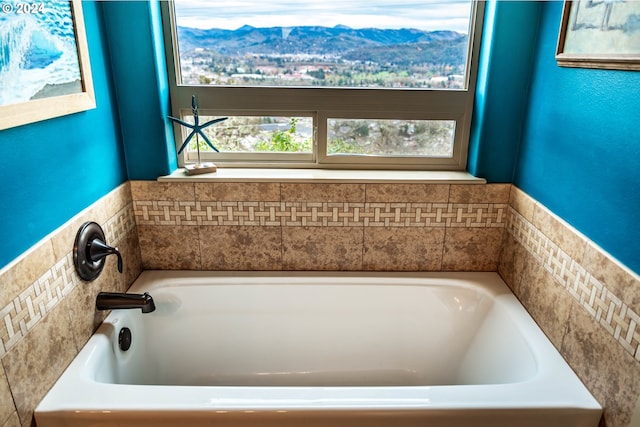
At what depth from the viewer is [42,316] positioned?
135cm

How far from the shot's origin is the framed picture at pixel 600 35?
3.94 feet

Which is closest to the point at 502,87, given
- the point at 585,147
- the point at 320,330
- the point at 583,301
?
the point at 585,147

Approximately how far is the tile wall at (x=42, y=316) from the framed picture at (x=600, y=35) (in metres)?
1.73

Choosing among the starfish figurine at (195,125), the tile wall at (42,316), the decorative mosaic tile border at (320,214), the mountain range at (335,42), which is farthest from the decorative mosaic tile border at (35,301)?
the mountain range at (335,42)

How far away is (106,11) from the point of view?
180cm

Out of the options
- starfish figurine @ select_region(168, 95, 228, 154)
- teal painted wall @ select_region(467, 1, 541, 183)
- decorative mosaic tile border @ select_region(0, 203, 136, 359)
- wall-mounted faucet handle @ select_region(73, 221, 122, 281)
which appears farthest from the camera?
starfish figurine @ select_region(168, 95, 228, 154)

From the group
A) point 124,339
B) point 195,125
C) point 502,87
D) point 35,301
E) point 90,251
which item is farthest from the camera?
point 195,125

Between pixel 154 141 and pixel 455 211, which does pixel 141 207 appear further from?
pixel 455 211

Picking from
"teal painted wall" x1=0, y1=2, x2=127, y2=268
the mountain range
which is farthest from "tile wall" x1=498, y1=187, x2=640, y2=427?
"teal painted wall" x1=0, y1=2, x2=127, y2=268

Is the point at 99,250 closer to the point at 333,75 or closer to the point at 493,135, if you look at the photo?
the point at 333,75

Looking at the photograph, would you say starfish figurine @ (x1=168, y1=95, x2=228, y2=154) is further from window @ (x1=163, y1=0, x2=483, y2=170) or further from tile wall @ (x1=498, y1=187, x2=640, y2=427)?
tile wall @ (x1=498, y1=187, x2=640, y2=427)

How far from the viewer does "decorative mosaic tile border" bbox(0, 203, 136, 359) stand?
3.90ft

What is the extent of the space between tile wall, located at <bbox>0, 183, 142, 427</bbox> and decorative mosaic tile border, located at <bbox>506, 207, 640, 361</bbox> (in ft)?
5.37

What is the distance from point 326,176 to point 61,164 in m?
1.03
